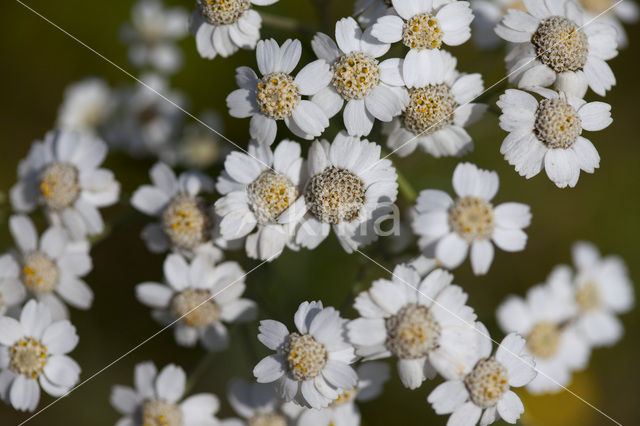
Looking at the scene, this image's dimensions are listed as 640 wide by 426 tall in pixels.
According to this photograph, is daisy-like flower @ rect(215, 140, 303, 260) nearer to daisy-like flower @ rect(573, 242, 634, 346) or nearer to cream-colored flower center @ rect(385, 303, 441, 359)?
cream-colored flower center @ rect(385, 303, 441, 359)

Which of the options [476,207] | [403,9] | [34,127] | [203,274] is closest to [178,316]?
[203,274]

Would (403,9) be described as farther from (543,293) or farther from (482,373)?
(543,293)

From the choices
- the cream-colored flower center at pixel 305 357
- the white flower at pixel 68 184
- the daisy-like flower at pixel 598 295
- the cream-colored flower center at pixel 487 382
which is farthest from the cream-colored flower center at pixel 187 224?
the daisy-like flower at pixel 598 295

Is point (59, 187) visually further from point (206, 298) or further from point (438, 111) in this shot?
point (438, 111)

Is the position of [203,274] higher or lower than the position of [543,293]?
higher

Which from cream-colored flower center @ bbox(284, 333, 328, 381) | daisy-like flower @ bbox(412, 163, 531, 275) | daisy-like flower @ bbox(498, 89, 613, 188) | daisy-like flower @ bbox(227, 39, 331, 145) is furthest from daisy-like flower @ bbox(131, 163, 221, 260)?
daisy-like flower @ bbox(498, 89, 613, 188)

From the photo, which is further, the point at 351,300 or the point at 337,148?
the point at 351,300
